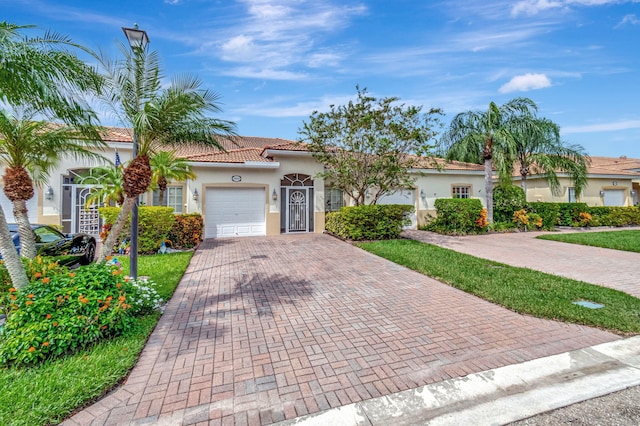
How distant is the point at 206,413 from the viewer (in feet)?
9.21

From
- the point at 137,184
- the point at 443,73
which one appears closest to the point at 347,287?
the point at 137,184

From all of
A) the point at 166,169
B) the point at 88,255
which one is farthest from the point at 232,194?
the point at 88,255

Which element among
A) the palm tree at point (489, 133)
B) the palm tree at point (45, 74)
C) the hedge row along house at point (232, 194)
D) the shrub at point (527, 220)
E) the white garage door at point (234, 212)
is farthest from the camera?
the shrub at point (527, 220)

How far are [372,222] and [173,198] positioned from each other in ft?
31.4

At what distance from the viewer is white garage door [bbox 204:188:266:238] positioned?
1419cm

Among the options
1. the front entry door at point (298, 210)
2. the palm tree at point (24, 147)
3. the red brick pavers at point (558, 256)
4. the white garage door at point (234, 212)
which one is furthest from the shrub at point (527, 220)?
the palm tree at point (24, 147)

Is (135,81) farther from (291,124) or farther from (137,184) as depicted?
(291,124)

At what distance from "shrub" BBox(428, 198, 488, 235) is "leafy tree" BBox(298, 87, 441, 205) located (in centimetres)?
376

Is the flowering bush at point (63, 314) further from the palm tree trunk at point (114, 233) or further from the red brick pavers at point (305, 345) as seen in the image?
the red brick pavers at point (305, 345)

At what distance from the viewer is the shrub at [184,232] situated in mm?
11734

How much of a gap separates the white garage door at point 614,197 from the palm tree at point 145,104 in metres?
28.6

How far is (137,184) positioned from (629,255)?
15118 millimetres

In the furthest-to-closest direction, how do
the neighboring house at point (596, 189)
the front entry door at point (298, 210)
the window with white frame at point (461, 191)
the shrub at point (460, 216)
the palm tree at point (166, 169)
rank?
the neighboring house at point (596, 189) → the window with white frame at point (461, 191) → the front entry door at point (298, 210) → the shrub at point (460, 216) → the palm tree at point (166, 169)

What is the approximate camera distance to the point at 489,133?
16.1 metres
